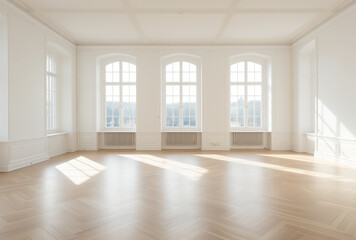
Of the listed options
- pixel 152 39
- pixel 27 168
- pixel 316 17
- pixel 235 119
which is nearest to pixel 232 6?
pixel 316 17

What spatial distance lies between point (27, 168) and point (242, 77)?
7.15 metres

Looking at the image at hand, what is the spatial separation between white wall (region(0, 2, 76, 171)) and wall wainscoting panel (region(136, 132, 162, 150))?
9.04 ft

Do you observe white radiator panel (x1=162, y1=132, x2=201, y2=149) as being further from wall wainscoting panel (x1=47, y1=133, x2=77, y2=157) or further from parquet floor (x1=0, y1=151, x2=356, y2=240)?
parquet floor (x1=0, y1=151, x2=356, y2=240)

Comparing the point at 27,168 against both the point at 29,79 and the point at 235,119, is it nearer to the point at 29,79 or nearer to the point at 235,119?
the point at 29,79

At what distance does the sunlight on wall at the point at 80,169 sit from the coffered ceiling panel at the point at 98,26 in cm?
367

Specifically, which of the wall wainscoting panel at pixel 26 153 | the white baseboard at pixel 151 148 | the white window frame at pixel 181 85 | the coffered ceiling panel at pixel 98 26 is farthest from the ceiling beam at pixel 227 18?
the wall wainscoting panel at pixel 26 153

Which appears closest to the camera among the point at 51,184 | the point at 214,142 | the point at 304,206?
the point at 304,206

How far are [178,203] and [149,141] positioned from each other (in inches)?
218

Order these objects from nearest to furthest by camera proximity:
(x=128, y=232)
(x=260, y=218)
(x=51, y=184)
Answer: (x=128, y=232)
(x=260, y=218)
(x=51, y=184)

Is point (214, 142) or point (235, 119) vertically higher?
point (235, 119)

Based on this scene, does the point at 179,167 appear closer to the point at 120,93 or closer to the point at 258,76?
the point at 120,93

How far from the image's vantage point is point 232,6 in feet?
18.8

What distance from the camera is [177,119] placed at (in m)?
9.01

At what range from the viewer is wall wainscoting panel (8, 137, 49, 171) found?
17.7 feet
